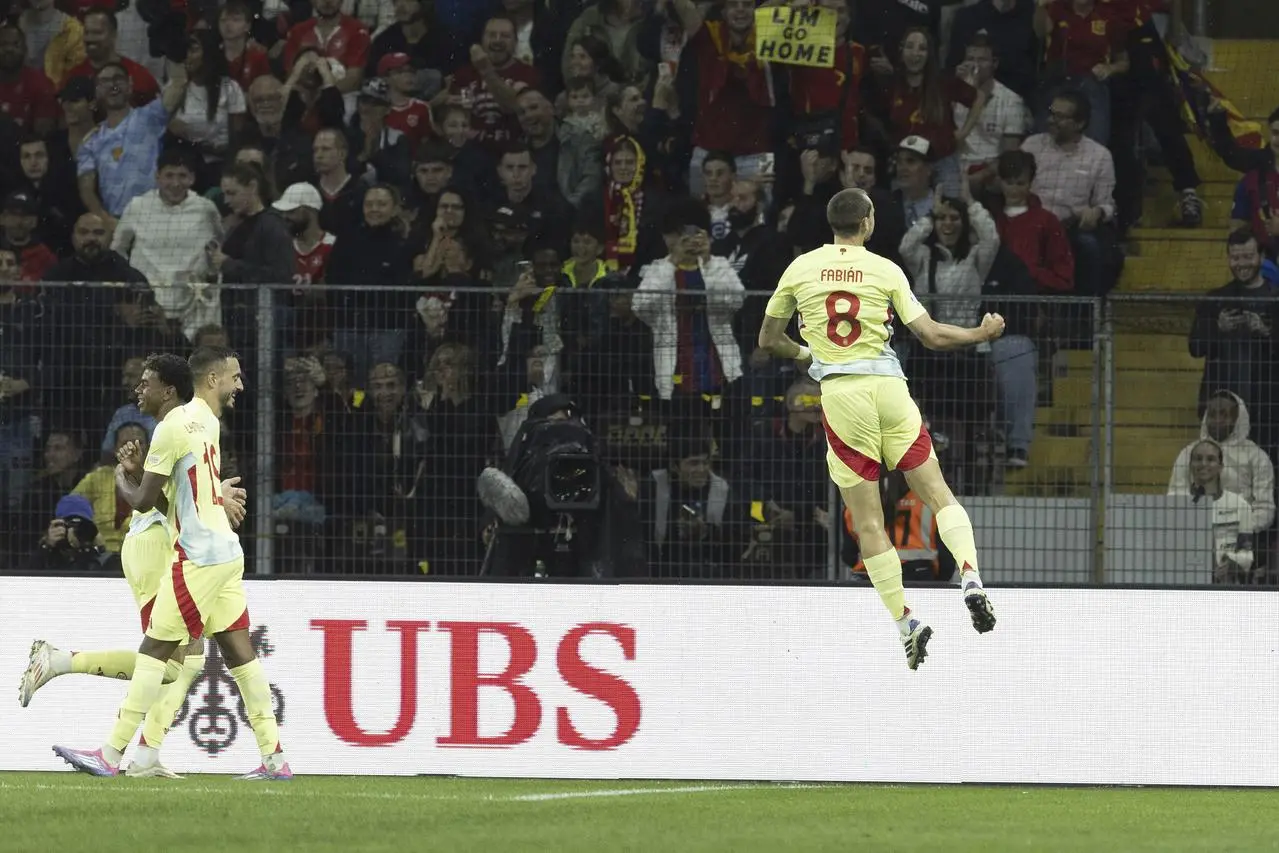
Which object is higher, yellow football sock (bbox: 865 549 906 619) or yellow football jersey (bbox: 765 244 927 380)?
yellow football jersey (bbox: 765 244 927 380)

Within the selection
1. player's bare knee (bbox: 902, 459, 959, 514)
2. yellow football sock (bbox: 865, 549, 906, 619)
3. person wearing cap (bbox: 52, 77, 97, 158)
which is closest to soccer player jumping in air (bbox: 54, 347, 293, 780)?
yellow football sock (bbox: 865, 549, 906, 619)

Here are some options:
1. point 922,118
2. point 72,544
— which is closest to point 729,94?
point 922,118

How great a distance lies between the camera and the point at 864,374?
9.70m

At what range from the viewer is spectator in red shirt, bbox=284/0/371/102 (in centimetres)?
1620

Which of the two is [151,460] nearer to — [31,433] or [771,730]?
[31,433]

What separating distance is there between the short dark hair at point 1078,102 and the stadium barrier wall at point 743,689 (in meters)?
4.74

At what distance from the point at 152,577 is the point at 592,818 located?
2.77m

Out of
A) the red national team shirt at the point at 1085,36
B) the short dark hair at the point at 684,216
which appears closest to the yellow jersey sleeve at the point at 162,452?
the short dark hair at the point at 684,216

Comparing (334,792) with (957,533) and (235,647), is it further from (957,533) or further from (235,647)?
(957,533)

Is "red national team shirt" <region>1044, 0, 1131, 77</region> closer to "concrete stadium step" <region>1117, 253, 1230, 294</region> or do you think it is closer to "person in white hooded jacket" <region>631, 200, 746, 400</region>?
"concrete stadium step" <region>1117, 253, 1230, 294</region>

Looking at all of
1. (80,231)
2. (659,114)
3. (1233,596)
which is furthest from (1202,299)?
(80,231)

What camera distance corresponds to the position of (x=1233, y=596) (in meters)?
11.5

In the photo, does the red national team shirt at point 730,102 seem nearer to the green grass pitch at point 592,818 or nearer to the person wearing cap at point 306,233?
the person wearing cap at point 306,233

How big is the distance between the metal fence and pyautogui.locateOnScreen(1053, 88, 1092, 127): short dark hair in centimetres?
343
